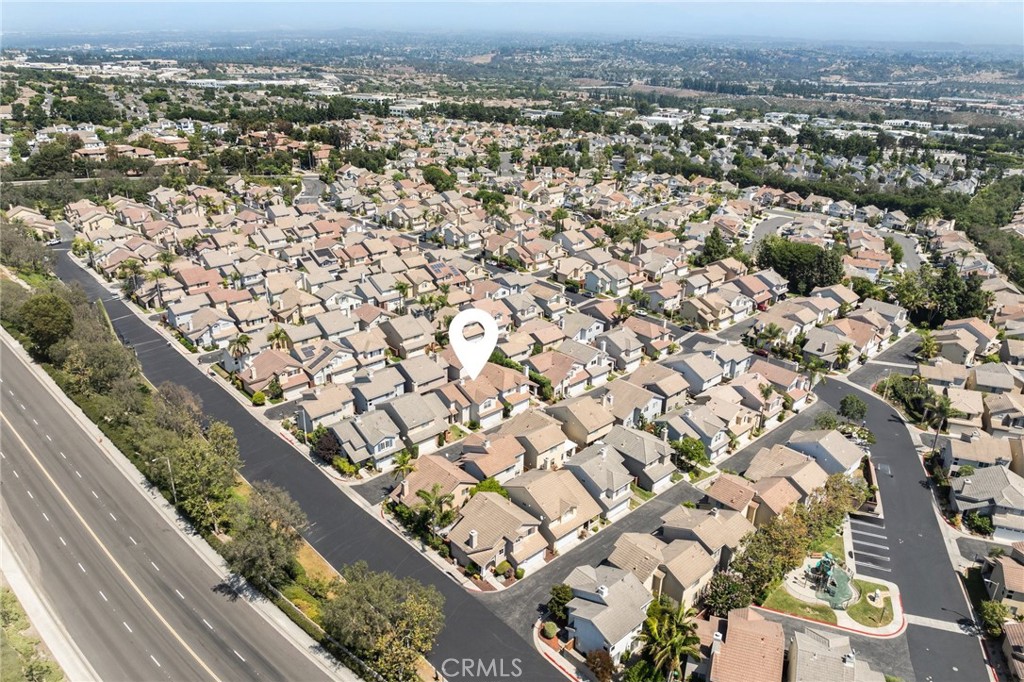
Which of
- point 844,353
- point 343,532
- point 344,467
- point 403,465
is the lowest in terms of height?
point 343,532

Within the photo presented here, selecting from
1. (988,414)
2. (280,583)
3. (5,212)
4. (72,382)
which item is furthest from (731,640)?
(5,212)

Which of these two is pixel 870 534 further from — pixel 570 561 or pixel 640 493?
pixel 570 561

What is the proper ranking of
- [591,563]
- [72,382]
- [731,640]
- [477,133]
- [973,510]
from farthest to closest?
[477,133] → [72,382] → [973,510] → [591,563] → [731,640]

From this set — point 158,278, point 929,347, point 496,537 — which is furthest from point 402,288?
point 929,347

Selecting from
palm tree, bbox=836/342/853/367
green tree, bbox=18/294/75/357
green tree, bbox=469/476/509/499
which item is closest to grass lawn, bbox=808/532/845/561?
green tree, bbox=469/476/509/499

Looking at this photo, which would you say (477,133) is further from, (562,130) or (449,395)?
(449,395)

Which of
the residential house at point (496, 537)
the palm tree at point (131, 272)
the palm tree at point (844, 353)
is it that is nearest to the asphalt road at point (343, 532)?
the residential house at point (496, 537)

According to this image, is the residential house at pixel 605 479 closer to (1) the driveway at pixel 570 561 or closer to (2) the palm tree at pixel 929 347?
(1) the driveway at pixel 570 561
